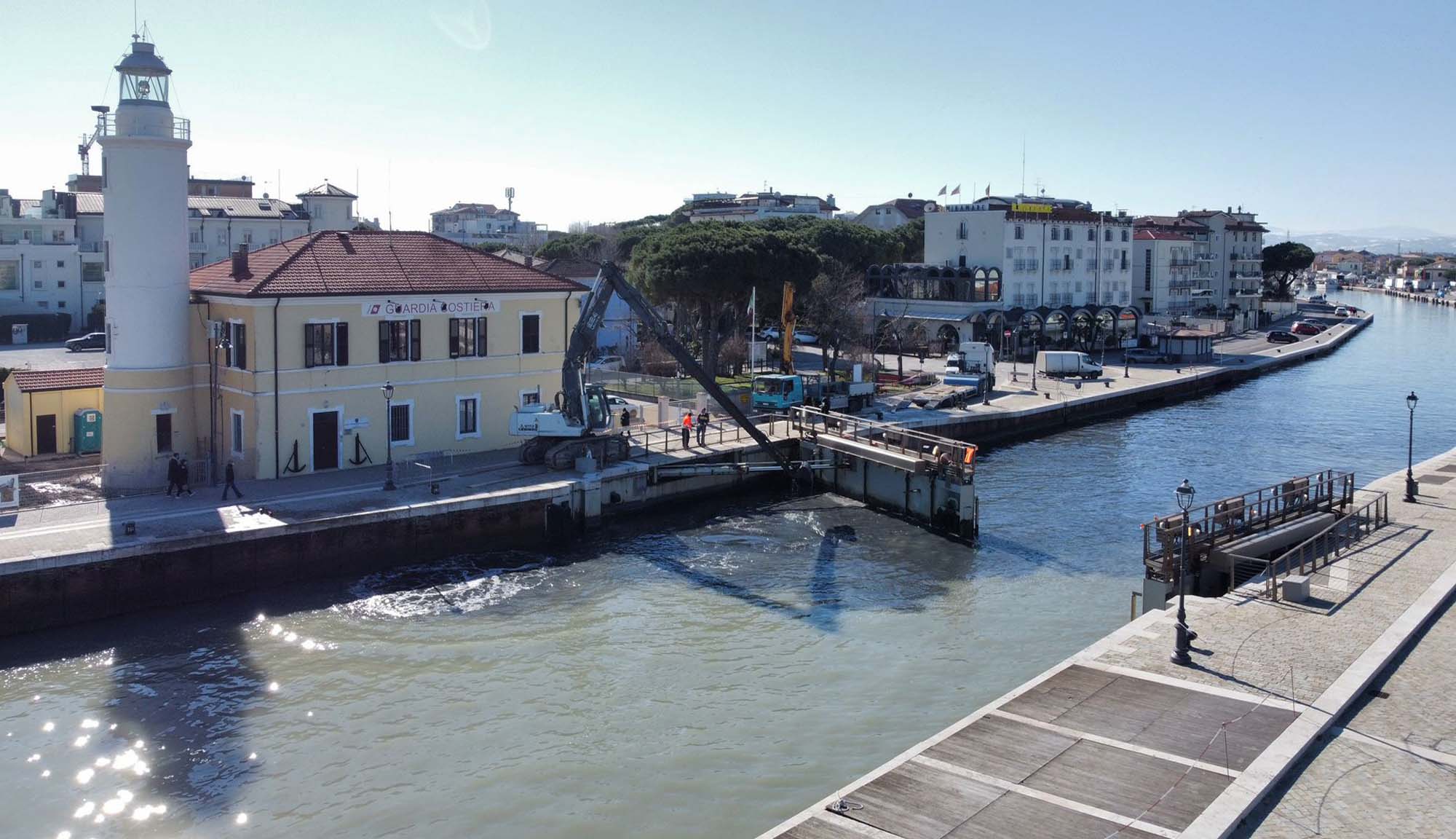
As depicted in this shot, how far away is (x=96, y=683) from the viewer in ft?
70.1

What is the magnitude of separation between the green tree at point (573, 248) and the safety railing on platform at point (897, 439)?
1802 inches

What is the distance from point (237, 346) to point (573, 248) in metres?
58.6

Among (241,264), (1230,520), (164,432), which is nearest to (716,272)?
(241,264)

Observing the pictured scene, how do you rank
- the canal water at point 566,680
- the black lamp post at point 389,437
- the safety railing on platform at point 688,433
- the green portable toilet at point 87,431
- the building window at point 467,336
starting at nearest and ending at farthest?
the canal water at point 566,680 < the black lamp post at point 389,437 < the green portable toilet at point 87,431 < the building window at point 467,336 < the safety railing on platform at point 688,433

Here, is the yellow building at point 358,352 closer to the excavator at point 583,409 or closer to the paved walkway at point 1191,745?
the excavator at point 583,409

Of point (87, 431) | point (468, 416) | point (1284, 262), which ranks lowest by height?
point (87, 431)

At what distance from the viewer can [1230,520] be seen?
26.8m

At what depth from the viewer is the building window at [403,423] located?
33.7 metres

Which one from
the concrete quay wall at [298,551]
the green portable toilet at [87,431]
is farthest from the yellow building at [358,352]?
the concrete quay wall at [298,551]

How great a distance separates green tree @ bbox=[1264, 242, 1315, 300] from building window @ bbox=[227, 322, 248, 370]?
133m

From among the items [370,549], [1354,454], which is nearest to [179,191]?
[370,549]

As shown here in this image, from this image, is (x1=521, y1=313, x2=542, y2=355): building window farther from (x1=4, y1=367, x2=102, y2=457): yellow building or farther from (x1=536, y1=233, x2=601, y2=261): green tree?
(x1=536, y1=233, x2=601, y2=261): green tree

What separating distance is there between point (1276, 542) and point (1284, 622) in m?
6.63

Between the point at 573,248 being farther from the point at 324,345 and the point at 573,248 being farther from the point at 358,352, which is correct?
the point at 324,345
